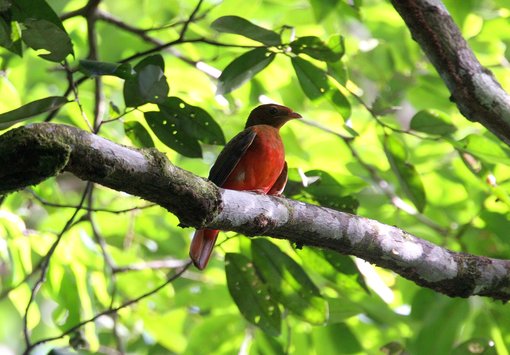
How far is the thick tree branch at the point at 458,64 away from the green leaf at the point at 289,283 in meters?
1.13

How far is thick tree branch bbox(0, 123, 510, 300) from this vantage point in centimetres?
218

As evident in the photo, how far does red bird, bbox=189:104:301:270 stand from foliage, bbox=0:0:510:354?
133mm

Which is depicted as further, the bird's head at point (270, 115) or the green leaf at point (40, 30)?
the bird's head at point (270, 115)

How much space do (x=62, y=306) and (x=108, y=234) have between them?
66.0 inches

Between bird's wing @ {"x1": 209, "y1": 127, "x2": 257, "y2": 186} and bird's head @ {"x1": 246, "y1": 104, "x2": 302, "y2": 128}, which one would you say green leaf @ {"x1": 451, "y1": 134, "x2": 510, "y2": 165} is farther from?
bird's head @ {"x1": 246, "y1": 104, "x2": 302, "y2": 128}

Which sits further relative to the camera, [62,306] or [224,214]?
[62,306]

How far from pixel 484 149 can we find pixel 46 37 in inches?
80.5

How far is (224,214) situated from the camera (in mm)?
2777

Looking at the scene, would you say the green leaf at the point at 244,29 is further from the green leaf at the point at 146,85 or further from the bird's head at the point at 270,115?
the bird's head at the point at 270,115

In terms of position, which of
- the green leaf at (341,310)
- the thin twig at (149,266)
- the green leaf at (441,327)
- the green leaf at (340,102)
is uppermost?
the green leaf at (340,102)

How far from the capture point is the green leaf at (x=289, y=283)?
3.78 metres

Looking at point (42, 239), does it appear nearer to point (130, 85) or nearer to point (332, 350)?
point (130, 85)

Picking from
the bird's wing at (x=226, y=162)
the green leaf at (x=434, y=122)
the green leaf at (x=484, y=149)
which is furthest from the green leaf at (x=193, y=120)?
the green leaf at (x=484, y=149)

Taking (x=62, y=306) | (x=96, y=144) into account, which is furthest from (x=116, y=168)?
(x=62, y=306)
